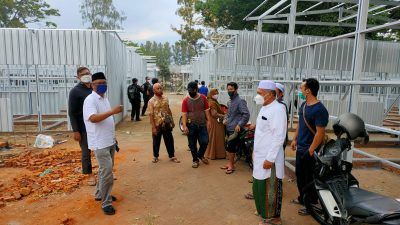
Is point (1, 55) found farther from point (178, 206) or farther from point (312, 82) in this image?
point (312, 82)

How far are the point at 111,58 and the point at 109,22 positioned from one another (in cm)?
3302

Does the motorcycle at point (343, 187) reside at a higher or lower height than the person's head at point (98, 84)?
lower

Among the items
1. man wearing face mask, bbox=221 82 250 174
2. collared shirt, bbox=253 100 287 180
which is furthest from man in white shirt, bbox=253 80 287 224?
man wearing face mask, bbox=221 82 250 174

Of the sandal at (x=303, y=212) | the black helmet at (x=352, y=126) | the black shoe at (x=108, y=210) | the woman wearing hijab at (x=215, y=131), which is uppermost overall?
the black helmet at (x=352, y=126)

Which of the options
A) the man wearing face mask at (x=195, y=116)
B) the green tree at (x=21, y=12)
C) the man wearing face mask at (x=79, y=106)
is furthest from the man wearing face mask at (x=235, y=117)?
the green tree at (x=21, y=12)

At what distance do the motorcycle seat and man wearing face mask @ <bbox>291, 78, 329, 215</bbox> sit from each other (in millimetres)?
865

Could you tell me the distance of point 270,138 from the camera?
341cm

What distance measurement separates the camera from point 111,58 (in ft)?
34.9

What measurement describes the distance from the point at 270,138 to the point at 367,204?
45.8 inches

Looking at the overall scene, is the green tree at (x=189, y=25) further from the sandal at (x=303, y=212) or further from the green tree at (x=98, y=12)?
the sandal at (x=303, y=212)

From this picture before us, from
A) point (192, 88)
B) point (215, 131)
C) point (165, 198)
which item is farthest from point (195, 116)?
point (165, 198)

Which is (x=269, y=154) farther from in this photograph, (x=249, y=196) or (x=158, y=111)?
(x=158, y=111)

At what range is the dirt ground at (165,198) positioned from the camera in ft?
13.0

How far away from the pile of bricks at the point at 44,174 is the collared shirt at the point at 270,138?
11.0 ft
